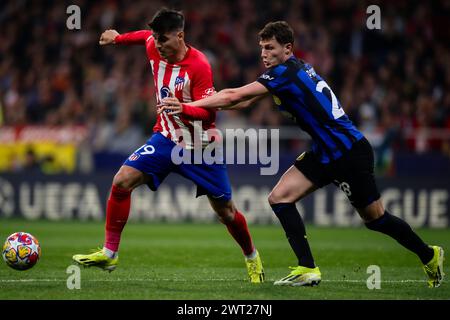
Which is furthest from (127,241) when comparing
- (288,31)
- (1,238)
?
(288,31)

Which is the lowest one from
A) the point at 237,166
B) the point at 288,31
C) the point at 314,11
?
the point at 237,166

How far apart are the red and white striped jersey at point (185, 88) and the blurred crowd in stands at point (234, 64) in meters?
9.36

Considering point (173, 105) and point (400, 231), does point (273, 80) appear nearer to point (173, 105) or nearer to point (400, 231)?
point (173, 105)

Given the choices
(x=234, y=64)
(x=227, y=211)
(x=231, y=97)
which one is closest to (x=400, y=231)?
(x=227, y=211)

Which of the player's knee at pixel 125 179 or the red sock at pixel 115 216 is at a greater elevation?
the player's knee at pixel 125 179

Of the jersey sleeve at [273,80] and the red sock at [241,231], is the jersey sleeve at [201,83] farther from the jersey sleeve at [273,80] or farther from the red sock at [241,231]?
the red sock at [241,231]

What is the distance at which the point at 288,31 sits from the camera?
25.1ft

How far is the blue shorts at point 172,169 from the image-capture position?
811cm

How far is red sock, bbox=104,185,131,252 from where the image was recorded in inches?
318

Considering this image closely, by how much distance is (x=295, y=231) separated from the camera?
7766 millimetres

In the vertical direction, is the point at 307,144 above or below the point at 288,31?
below

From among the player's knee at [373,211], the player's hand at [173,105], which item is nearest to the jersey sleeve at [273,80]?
the player's hand at [173,105]
